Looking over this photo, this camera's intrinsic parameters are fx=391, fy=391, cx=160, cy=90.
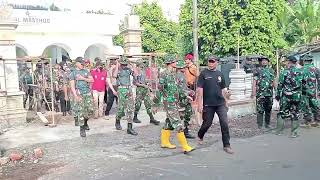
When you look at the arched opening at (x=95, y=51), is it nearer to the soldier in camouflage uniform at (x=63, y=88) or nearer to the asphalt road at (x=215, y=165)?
the soldier in camouflage uniform at (x=63, y=88)

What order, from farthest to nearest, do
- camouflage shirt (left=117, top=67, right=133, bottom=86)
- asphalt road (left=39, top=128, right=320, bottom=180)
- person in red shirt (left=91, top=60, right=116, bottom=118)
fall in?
person in red shirt (left=91, top=60, right=116, bottom=118) < camouflage shirt (left=117, top=67, right=133, bottom=86) < asphalt road (left=39, top=128, right=320, bottom=180)

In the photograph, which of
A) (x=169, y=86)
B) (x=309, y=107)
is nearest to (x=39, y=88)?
(x=169, y=86)

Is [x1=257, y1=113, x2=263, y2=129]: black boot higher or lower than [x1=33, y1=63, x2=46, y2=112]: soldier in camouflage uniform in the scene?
lower

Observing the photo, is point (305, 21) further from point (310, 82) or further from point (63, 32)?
point (310, 82)

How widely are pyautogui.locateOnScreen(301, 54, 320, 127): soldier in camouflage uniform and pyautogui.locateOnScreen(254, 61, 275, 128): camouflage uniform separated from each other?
702 millimetres

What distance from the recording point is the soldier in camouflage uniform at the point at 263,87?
843cm

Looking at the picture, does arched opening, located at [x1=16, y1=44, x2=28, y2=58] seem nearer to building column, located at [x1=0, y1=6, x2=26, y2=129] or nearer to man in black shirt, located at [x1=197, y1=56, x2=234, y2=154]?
building column, located at [x1=0, y1=6, x2=26, y2=129]

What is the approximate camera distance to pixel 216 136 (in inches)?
315

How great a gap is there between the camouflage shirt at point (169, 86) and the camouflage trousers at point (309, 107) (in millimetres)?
Result: 3272

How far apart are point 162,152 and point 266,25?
1477 centimetres

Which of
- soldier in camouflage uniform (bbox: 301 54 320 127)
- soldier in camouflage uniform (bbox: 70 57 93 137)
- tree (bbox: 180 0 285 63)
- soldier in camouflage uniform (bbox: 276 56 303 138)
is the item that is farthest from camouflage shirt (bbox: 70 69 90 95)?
tree (bbox: 180 0 285 63)

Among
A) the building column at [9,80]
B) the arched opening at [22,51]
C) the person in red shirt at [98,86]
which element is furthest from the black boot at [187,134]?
the arched opening at [22,51]

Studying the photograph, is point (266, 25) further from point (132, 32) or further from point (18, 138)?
point (18, 138)

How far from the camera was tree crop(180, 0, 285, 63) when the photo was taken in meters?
19.8
